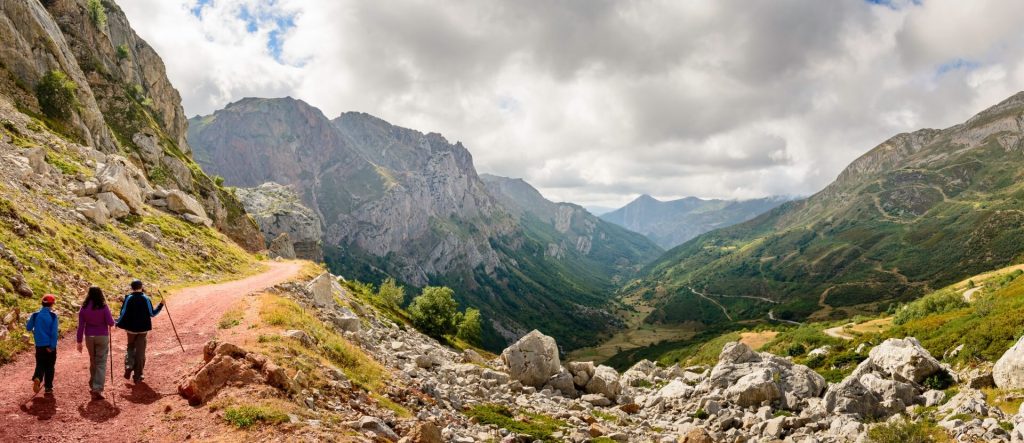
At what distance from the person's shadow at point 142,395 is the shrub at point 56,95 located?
244 feet

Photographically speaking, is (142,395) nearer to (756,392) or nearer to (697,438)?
(697,438)

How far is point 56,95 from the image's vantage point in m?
70.0

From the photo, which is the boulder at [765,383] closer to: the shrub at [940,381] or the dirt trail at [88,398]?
the shrub at [940,381]

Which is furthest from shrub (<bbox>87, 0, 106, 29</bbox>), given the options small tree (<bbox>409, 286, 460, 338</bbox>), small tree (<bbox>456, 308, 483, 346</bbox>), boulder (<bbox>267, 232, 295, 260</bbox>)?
small tree (<bbox>456, 308, 483, 346</bbox>)

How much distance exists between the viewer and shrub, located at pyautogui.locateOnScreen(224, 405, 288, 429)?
15367 millimetres

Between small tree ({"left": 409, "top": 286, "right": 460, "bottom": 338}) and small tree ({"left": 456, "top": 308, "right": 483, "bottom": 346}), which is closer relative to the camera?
small tree ({"left": 409, "top": 286, "right": 460, "bottom": 338})

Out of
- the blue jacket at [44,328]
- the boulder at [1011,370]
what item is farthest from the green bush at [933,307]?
the blue jacket at [44,328]

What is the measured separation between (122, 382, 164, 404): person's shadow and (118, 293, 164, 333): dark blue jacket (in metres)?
2.39

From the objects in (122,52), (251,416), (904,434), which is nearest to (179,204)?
(251,416)

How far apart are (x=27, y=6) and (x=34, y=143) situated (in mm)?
44971

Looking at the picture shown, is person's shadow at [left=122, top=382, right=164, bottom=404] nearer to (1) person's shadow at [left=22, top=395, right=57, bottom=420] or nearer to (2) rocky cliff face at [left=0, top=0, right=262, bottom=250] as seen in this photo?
(1) person's shadow at [left=22, top=395, right=57, bottom=420]

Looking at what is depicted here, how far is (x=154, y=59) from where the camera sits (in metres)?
161

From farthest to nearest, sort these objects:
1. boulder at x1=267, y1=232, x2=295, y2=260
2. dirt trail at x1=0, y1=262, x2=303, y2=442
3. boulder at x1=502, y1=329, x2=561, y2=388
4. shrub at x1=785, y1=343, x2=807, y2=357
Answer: boulder at x1=267, y1=232, x2=295, y2=260 < shrub at x1=785, y1=343, x2=807, y2=357 < boulder at x1=502, y1=329, x2=561, y2=388 < dirt trail at x1=0, y1=262, x2=303, y2=442

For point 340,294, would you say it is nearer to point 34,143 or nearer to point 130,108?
point 34,143
